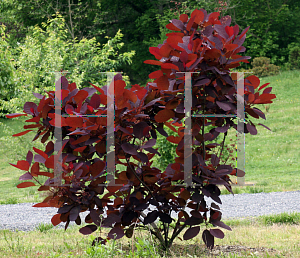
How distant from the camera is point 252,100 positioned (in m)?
2.37

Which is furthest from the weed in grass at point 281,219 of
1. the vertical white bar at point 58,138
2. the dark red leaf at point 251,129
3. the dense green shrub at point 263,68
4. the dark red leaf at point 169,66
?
the dense green shrub at point 263,68

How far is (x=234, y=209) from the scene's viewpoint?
5.27m

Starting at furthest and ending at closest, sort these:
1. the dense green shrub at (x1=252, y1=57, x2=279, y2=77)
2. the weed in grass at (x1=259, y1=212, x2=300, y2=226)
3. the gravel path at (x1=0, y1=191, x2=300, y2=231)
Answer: the dense green shrub at (x1=252, y1=57, x2=279, y2=77) < the gravel path at (x1=0, y1=191, x2=300, y2=231) < the weed in grass at (x1=259, y1=212, x2=300, y2=226)

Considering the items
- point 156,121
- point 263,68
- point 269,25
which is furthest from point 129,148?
point 269,25

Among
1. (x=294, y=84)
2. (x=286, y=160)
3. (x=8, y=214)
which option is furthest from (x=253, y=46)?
(x=8, y=214)

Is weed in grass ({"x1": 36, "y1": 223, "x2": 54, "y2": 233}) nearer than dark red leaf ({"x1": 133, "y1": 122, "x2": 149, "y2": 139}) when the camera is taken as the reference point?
No

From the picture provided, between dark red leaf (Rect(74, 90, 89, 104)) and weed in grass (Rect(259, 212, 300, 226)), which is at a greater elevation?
dark red leaf (Rect(74, 90, 89, 104))

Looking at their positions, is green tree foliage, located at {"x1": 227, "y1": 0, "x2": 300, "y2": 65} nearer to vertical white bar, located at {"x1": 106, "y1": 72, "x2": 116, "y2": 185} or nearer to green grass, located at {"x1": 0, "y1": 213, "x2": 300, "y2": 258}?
green grass, located at {"x1": 0, "y1": 213, "x2": 300, "y2": 258}

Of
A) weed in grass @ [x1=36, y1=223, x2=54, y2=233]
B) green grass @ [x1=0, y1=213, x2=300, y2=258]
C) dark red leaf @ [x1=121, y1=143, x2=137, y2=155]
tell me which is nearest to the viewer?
dark red leaf @ [x1=121, y1=143, x2=137, y2=155]

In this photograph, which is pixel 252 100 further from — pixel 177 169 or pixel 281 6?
pixel 281 6

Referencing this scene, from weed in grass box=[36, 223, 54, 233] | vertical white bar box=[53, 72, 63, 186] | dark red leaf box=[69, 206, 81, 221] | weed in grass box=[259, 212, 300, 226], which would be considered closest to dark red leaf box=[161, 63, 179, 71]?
vertical white bar box=[53, 72, 63, 186]

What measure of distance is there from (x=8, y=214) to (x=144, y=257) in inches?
157

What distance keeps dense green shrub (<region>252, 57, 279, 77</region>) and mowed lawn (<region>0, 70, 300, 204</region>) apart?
Result: 11.6 ft

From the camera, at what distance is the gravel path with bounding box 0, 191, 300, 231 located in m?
4.90
